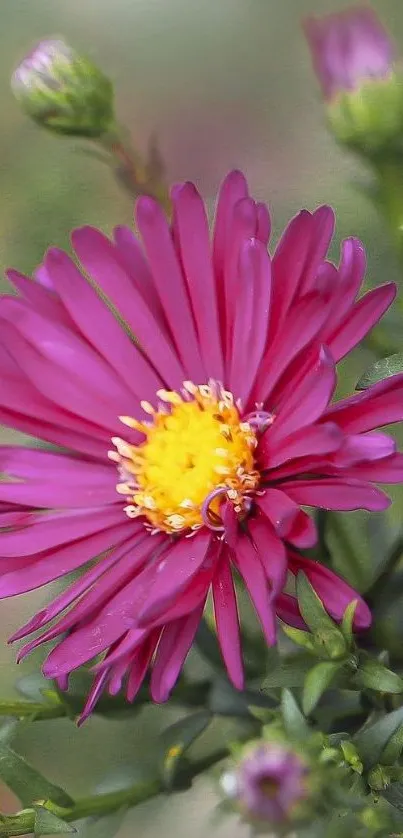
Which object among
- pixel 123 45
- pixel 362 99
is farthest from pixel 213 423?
pixel 123 45

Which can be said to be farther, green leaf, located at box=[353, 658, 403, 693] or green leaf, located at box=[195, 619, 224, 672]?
green leaf, located at box=[195, 619, 224, 672]

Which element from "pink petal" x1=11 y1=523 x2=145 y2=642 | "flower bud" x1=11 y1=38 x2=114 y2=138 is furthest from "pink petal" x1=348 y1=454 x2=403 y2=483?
"flower bud" x1=11 y1=38 x2=114 y2=138

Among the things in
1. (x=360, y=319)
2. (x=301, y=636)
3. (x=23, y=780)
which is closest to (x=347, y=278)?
(x=360, y=319)

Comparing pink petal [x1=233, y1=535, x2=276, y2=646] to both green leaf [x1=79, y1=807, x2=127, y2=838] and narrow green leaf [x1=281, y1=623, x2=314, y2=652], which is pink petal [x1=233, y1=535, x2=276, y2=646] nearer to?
narrow green leaf [x1=281, y1=623, x2=314, y2=652]

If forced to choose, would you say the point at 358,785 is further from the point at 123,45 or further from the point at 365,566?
the point at 123,45

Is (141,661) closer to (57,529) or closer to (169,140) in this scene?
(57,529)

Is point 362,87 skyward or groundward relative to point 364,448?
skyward
